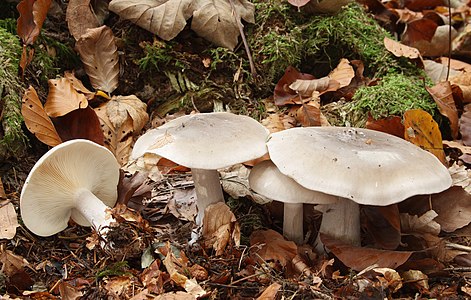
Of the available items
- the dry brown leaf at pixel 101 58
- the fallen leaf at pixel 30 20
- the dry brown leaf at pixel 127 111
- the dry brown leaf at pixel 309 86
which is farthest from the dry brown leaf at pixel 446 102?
the fallen leaf at pixel 30 20

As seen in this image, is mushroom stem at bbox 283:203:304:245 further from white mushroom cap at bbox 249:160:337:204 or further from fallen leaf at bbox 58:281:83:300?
fallen leaf at bbox 58:281:83:300

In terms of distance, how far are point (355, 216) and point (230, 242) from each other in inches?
24.0

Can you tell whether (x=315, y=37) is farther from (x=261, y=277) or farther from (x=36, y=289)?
(x=36, y=289)

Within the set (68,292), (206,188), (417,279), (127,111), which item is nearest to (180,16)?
(127,111)

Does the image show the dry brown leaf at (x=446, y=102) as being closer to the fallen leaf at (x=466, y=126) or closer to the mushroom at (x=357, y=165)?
the fallen leaf at (x=466, y=126)

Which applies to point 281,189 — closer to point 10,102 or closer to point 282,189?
point 282,189

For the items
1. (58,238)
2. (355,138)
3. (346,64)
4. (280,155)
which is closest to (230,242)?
(280,155)

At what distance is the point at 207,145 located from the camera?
7.16 feet

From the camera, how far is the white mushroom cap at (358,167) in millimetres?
1960

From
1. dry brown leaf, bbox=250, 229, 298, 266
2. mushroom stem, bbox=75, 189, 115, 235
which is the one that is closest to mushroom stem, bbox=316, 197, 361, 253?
dry brown leaf, bbox=250, 229, 298, 266

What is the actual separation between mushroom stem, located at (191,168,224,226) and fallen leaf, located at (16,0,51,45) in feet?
4.78

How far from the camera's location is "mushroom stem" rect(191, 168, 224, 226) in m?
2.50

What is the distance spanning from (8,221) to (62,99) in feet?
2.89

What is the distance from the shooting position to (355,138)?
230cm
